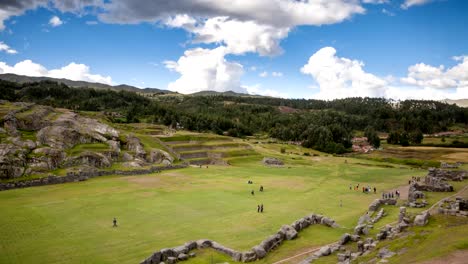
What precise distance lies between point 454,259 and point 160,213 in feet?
104

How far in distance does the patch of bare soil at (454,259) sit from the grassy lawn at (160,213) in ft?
37.3

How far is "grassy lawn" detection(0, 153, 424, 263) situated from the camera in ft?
96.1

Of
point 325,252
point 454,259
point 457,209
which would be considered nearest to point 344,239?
point 325,252

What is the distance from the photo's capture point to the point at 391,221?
3544cm

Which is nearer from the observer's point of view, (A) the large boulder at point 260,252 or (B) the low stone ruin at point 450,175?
(A) the large boulder at point 260,252

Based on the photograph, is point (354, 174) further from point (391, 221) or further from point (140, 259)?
point (140, 259)

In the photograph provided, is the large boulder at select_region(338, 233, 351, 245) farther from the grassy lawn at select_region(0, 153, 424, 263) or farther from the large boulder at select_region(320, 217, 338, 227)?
the large boulder at select_region(320, 217, 338, 227)

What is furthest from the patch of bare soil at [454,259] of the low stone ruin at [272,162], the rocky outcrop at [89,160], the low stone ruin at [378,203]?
the low stone ruin at [272,162]

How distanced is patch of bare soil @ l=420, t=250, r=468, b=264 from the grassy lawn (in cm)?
1138

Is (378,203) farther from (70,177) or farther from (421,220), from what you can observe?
(70,177)

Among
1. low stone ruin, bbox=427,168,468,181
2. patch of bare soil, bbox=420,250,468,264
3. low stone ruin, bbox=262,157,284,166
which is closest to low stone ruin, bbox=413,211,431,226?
patch of bare soil, bbox=420,250,468,264

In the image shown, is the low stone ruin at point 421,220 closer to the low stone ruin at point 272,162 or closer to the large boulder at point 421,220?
the large boulder at point 421,220

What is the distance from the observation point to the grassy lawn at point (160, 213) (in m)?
29.3

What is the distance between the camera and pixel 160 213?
Answer: 41.4m
